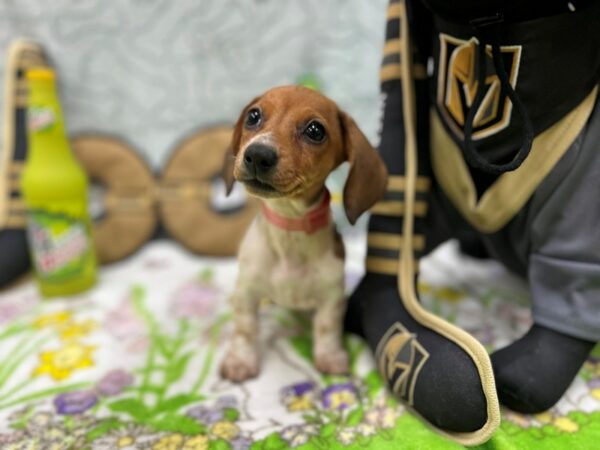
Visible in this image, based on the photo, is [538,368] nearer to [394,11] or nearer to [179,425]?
[179,425]

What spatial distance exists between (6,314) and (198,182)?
0.53 meters

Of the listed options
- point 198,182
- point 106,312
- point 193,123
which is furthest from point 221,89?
point 106,312

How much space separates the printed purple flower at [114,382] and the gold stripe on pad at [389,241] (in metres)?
0.47

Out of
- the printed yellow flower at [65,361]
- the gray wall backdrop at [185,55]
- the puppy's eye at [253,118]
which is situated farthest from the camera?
the gray wall backdrop at [185,55]

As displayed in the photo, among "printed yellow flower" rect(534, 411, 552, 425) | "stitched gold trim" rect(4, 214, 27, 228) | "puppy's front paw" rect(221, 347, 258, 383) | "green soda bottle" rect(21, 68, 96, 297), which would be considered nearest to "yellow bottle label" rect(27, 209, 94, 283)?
"green soda bottle" rect(21, 68, 96, 297)

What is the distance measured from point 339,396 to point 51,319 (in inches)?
24.1

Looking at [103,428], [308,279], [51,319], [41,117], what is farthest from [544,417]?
[41,117]

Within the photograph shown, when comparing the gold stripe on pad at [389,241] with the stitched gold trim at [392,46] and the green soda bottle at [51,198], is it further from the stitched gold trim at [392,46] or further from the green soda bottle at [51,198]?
the green soda bottle at [51,198]

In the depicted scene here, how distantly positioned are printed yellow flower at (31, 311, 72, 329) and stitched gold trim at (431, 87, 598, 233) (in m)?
0.79

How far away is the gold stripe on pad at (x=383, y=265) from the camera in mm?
846

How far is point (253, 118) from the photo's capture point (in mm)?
730

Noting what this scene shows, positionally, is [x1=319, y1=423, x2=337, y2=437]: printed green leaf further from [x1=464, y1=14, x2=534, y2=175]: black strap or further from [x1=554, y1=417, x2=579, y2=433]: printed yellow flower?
[x1=464, y1=14, x2=534, y2=175]: black strap

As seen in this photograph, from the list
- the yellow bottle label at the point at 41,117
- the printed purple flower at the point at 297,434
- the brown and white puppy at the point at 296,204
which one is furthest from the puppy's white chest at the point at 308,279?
the yellow bottle label at the point at 41,117

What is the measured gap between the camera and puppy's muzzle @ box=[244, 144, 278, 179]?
0.64 metres
